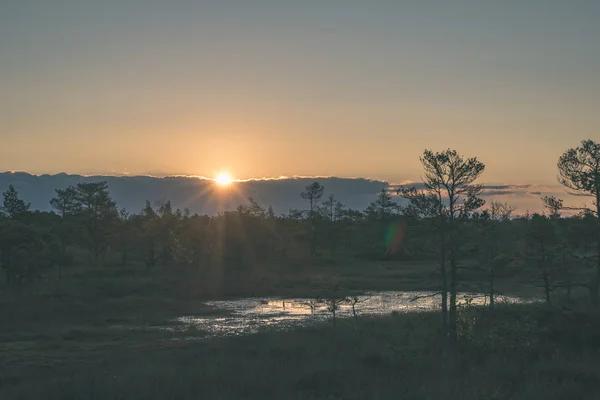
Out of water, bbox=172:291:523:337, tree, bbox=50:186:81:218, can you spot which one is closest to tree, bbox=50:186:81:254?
tree, bbox=50:186:81:218

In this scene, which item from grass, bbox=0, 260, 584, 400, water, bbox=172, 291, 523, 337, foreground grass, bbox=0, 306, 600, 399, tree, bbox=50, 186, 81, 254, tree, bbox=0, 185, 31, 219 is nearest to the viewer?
foreground grass, bbox=0, 306, 600, 399

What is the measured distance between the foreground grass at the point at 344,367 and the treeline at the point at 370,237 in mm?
3857

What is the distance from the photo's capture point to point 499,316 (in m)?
26.2

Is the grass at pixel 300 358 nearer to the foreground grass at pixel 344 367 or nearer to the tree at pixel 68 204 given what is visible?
the foreground grass at pixel 344 367

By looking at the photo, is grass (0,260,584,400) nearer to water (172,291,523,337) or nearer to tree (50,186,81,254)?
water (172,291,523,337)

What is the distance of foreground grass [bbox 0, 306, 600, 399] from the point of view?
1420 cm

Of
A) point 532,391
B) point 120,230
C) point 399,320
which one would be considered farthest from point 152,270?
point 532,391

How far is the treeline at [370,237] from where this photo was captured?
2475 cm

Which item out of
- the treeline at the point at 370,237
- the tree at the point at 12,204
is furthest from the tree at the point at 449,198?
the tree at the point at 12,204

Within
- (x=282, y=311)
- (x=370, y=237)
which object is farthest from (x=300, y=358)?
(x=370, y=237)

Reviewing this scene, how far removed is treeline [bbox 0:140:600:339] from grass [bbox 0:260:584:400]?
3.75m

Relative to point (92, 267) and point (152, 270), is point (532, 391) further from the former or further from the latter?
point (92, 267)

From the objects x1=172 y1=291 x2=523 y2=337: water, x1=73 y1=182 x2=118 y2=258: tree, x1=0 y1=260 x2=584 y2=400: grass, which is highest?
x1=73 y1=182 x2=118 y2=258: tree

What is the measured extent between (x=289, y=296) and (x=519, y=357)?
39.1m
